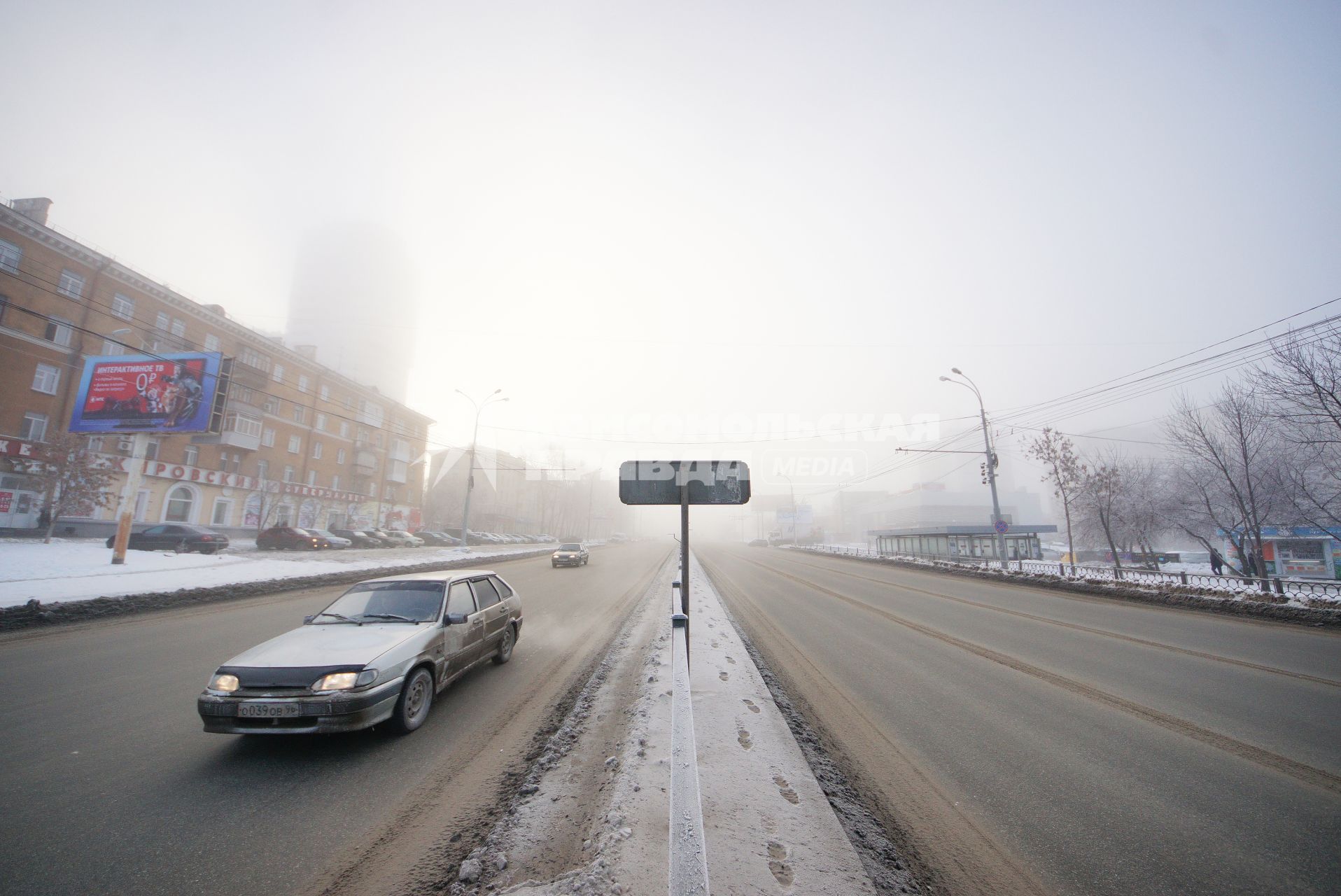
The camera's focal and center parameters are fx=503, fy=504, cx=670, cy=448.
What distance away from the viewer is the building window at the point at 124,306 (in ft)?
103

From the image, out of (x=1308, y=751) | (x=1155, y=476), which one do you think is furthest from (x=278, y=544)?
(x=1155, y=476)

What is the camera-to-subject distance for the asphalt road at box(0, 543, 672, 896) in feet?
9.13

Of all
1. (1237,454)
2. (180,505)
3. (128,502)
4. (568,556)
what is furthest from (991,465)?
(180,505)

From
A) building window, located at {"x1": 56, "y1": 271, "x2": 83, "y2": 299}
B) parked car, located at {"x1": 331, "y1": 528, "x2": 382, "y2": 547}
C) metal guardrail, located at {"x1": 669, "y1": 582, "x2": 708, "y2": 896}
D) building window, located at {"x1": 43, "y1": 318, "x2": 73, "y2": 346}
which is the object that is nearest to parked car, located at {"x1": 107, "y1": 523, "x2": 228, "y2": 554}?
building window, located at {"x1": 43, "y1": 318, "x2": 73, "y2": 346}

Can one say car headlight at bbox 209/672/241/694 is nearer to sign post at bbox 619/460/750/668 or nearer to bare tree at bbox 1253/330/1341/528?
sign post at bbox 619/460/750/668

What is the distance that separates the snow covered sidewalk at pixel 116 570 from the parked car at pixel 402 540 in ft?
62.6

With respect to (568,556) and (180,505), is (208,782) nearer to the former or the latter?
(568,556)

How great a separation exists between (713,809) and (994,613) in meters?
11.9

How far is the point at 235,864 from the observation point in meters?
2.82

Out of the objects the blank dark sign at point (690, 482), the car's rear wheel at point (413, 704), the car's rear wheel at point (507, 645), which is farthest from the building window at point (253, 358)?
the blank dark sign at point (690, 482)

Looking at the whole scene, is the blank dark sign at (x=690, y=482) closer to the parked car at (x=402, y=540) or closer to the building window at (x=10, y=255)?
the building window at (x=10, y=255)

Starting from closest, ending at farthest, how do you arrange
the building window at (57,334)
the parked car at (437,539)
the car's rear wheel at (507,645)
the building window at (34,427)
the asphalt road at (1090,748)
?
1. the asphalt road at (1090,748)
2. the car's rear wheel at (507,645)
3. the building window at (34,427)
4. the building window at (57,334)
5. the parked car at (437,539)

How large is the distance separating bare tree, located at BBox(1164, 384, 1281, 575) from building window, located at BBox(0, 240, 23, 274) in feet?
179

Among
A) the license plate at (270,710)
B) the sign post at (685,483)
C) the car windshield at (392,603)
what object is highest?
the sign post at (685,483)
